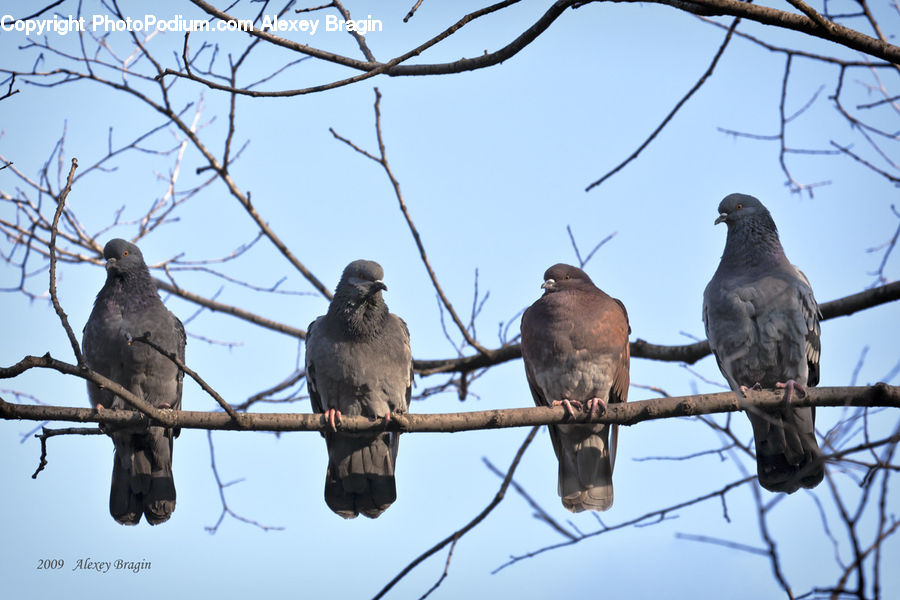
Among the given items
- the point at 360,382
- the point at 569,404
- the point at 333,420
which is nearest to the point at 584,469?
the point at 569,404

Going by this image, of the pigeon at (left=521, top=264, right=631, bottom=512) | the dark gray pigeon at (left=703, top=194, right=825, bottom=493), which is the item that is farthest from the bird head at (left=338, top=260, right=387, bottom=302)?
the dark gray pigeon at (left=703, top=194, right=825, bottom=493)

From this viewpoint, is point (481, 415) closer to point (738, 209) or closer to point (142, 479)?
point (142, 479)

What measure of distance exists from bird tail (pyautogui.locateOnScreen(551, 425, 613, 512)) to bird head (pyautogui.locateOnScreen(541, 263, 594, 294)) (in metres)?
1.16

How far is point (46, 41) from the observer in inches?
314

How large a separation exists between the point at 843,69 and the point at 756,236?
179 cm

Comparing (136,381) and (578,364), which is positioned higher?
(136,381)

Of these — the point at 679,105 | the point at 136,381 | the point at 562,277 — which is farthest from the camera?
the point at 562,277

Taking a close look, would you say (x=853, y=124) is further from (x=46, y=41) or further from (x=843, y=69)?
(x=46, y=41)

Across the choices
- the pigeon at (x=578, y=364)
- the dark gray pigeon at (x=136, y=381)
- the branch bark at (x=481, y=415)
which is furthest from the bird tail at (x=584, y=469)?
the dark gray pigeon at (x=136, y=381)

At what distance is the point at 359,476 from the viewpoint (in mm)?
7105

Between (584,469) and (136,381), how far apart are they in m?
3.77

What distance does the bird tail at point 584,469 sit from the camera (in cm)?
743

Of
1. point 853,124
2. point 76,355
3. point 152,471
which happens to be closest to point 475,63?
point 76,355

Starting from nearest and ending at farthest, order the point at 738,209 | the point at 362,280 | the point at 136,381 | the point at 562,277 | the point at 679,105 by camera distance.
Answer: the point at 679,105, the point at 362,280, the point at 136,381, the point at 562,277, the point at 738,209
